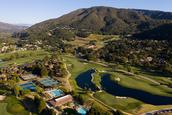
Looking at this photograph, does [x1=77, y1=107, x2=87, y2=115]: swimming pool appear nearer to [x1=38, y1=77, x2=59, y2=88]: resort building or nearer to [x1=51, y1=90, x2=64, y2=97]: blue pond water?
[x1=51, y1=90, x2=64, y2=97]: blue pond water

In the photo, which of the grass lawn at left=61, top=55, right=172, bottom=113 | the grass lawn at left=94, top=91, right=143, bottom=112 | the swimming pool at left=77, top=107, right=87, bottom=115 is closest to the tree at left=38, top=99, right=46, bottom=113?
the swimming pool at left=77, top=107, right=87, bottom=115

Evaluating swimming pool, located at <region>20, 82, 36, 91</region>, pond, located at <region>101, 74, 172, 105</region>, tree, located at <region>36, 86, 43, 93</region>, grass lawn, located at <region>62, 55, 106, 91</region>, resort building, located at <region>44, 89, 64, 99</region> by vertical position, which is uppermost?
tree, located at <region>36, 86, 43, 93</region>

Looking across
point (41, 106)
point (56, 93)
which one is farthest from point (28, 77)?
point (41, 106)

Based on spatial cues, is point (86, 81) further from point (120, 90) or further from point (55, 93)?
point (55, 93)

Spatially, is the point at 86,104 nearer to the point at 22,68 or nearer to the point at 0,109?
the point at 0,109

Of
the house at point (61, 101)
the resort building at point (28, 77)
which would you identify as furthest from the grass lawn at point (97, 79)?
the resort building at point (28, 77)

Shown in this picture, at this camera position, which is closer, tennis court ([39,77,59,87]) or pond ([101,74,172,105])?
pond ([101,74,172,105])
